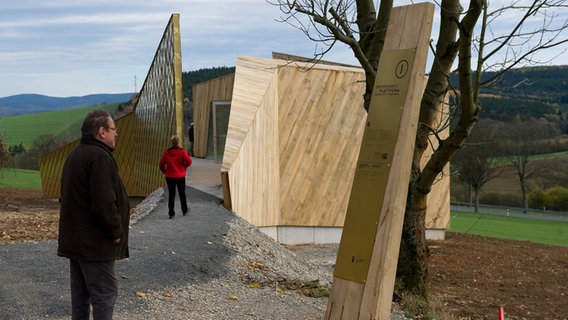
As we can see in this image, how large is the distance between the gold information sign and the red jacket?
7.40m

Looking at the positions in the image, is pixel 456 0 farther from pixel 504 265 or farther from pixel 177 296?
pixel 504 265

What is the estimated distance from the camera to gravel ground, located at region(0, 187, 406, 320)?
694 cm

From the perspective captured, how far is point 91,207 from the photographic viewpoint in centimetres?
482

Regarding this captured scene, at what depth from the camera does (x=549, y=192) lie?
191 feet

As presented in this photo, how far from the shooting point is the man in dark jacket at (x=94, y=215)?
4.80 metres

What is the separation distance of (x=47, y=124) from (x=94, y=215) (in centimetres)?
10238

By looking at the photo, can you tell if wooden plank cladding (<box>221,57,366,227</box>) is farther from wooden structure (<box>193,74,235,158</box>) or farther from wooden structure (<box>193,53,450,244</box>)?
wooden structure (<box>193,74,235,158</box>)

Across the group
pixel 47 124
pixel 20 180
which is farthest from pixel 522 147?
pixel 47 124

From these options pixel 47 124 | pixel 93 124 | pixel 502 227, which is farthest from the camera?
pixel 47 124

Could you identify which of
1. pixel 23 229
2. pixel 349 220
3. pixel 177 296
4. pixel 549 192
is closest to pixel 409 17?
pixel 349 220

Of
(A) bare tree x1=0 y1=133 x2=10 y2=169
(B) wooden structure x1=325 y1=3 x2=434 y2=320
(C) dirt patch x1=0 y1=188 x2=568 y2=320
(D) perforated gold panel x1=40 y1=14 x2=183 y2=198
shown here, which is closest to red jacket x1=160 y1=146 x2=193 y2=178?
(C) dirt patch x1=0 y1=188 x2=568 y2=320

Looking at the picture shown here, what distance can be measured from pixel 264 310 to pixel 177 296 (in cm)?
98

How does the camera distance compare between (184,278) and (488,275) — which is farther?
(488,275)

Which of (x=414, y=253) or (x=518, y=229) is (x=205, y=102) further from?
(x=414, y=253)
